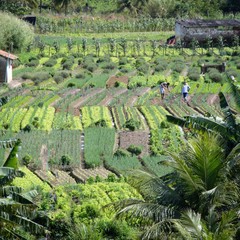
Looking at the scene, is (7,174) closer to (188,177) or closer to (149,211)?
(149,211)

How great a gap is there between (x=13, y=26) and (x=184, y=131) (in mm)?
32369

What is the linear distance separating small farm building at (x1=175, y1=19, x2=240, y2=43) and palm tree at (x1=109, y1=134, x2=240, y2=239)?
53.0 meters

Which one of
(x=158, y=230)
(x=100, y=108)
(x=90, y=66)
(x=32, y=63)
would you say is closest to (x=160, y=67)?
(x=90, y=66)

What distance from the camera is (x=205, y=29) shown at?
6900cm

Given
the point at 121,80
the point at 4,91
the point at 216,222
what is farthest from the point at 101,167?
the point at 121,80

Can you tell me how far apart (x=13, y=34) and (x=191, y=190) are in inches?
1780

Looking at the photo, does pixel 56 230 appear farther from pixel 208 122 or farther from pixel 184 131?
pixel 184 131

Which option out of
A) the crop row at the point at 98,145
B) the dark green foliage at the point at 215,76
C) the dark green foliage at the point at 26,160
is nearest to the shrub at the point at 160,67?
the dark green foliage at the point at 215,76

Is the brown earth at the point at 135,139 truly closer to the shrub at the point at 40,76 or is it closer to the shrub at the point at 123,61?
the shrub at the point at 40,76

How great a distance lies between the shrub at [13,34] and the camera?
188 feet

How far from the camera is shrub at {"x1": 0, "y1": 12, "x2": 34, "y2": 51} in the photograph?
57156 millimetres

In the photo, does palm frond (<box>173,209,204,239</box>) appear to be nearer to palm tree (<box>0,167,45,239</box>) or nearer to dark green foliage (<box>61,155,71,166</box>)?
palm tree (<box>0,167,45,239</box>)

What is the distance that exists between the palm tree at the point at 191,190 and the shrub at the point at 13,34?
43205mm

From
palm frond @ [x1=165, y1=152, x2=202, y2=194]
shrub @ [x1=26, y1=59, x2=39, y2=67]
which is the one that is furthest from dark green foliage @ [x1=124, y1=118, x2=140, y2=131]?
shrub @ [x1=26, y1=59, x2=39, y2=67]
